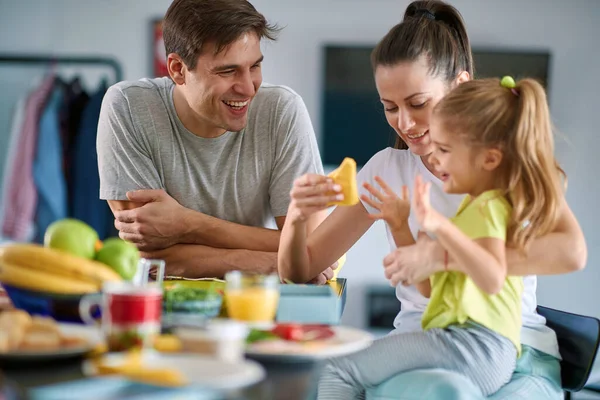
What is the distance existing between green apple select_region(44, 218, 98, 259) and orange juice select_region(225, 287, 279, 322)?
0.31m

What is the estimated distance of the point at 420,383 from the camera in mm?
1646

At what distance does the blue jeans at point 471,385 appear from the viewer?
1.62 m

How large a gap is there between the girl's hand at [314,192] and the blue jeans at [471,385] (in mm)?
416

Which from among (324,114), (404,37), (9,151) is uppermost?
(404,37)

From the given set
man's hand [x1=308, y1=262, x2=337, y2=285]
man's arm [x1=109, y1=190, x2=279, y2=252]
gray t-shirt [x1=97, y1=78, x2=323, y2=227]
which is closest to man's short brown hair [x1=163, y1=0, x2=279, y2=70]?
gray t-shirt [x1=97, y1=78, x2=323, y2=227]

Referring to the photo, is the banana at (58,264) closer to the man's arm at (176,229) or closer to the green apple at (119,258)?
the green apple at (119,258)

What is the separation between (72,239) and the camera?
5.25ft

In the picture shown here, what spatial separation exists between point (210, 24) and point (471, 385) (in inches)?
56.9

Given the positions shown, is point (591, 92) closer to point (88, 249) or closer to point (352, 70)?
point (352, 70)

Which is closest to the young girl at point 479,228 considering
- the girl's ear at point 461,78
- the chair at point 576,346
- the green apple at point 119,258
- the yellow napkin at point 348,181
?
the yellow napkin at point 348,181

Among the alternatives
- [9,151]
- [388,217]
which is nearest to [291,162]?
[388,217]

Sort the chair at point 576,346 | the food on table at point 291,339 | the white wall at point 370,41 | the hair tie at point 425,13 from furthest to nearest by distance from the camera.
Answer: the white wall at point 370,41, the hair tie at point 425,13, the chair at point 576,346, the food on table at point 291,339

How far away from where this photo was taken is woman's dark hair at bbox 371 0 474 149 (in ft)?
7.27

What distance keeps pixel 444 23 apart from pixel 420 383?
1.10 metres
